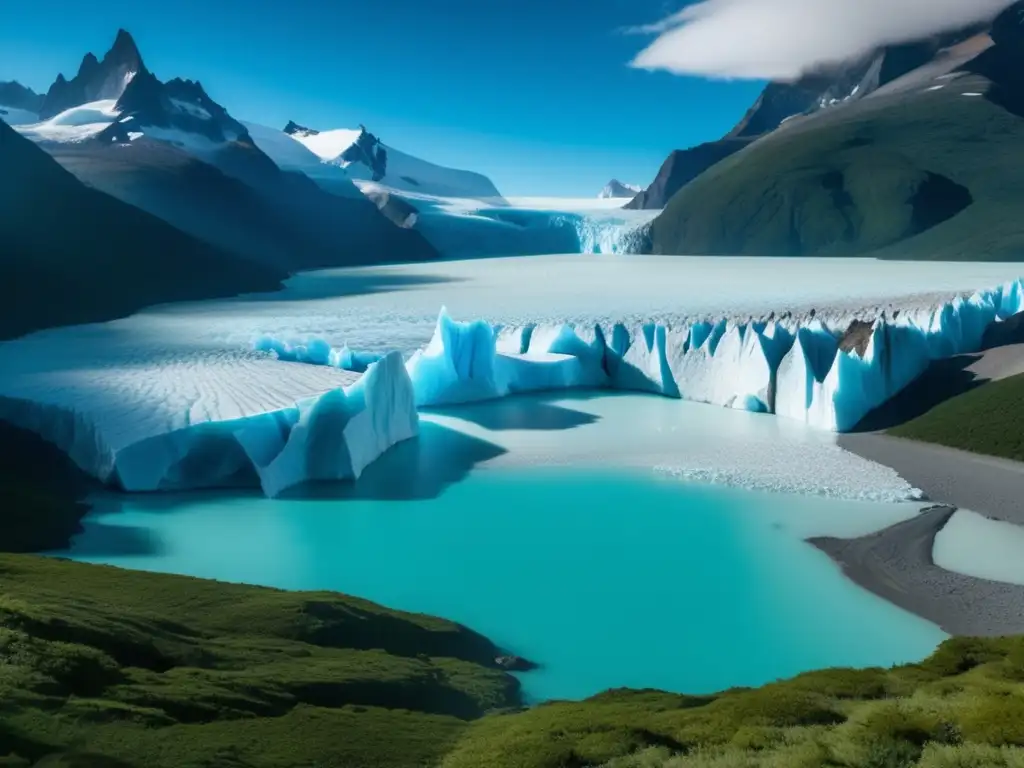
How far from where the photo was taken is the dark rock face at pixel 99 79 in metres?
134

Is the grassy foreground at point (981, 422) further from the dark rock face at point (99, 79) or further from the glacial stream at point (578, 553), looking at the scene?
the dark rock face at point (99, 79)

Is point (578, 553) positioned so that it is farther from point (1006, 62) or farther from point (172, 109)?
point (172, 109)

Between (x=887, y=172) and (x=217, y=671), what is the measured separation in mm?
92691

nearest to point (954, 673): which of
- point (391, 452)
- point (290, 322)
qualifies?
point (391, 452)

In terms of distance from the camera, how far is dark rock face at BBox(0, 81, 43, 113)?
504 feet

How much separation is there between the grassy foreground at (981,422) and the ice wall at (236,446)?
11.2m

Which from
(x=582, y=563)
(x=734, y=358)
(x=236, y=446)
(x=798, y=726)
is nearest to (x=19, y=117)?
(x=734, y=358)

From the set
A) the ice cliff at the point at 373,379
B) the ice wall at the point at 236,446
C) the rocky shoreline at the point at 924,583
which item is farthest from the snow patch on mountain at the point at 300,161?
the rocky shoreline at the point at 924,583

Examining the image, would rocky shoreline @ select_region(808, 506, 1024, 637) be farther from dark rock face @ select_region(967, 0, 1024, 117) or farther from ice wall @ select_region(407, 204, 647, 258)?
dark rock face @ select_region(967, 0, 1024, 117)

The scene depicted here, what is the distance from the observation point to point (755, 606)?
11.5 metres

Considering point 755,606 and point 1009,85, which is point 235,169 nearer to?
point 1009,85

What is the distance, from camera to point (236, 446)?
17172 millimetres

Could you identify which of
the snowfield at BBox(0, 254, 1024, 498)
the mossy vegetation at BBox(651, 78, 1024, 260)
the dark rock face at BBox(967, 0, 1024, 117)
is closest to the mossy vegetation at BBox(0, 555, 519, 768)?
the snowfield at BBox(0, 254, 1024, 498)

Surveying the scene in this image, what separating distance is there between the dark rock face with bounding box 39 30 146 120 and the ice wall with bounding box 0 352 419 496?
126432 millimetres
